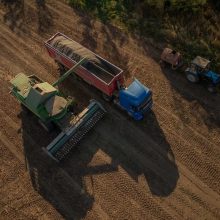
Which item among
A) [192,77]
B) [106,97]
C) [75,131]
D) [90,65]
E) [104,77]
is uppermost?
[90,65]

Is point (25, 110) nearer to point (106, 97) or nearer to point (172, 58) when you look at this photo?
point (106, 97)

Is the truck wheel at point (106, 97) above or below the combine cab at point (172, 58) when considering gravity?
below

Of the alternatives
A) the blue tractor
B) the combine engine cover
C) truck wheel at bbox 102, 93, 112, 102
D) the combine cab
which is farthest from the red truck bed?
the blue tractor

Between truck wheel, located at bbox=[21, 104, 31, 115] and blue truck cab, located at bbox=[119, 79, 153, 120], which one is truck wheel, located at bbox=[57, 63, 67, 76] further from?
blue truck cab, located at bbox=[119, 79, 153, 120]

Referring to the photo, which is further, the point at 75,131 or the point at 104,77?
the point at 104,77

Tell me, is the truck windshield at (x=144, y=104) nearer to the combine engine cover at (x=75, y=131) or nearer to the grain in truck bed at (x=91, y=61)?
the combine engine cover at (x=75, y=131)

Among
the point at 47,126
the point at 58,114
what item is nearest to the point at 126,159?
the point at 58,114

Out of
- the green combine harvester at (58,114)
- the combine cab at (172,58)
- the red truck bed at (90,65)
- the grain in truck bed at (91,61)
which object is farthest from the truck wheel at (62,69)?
the combine cab at (172,58)

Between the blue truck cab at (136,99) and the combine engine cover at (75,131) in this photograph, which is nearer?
the blue truck cab at (136,99)
